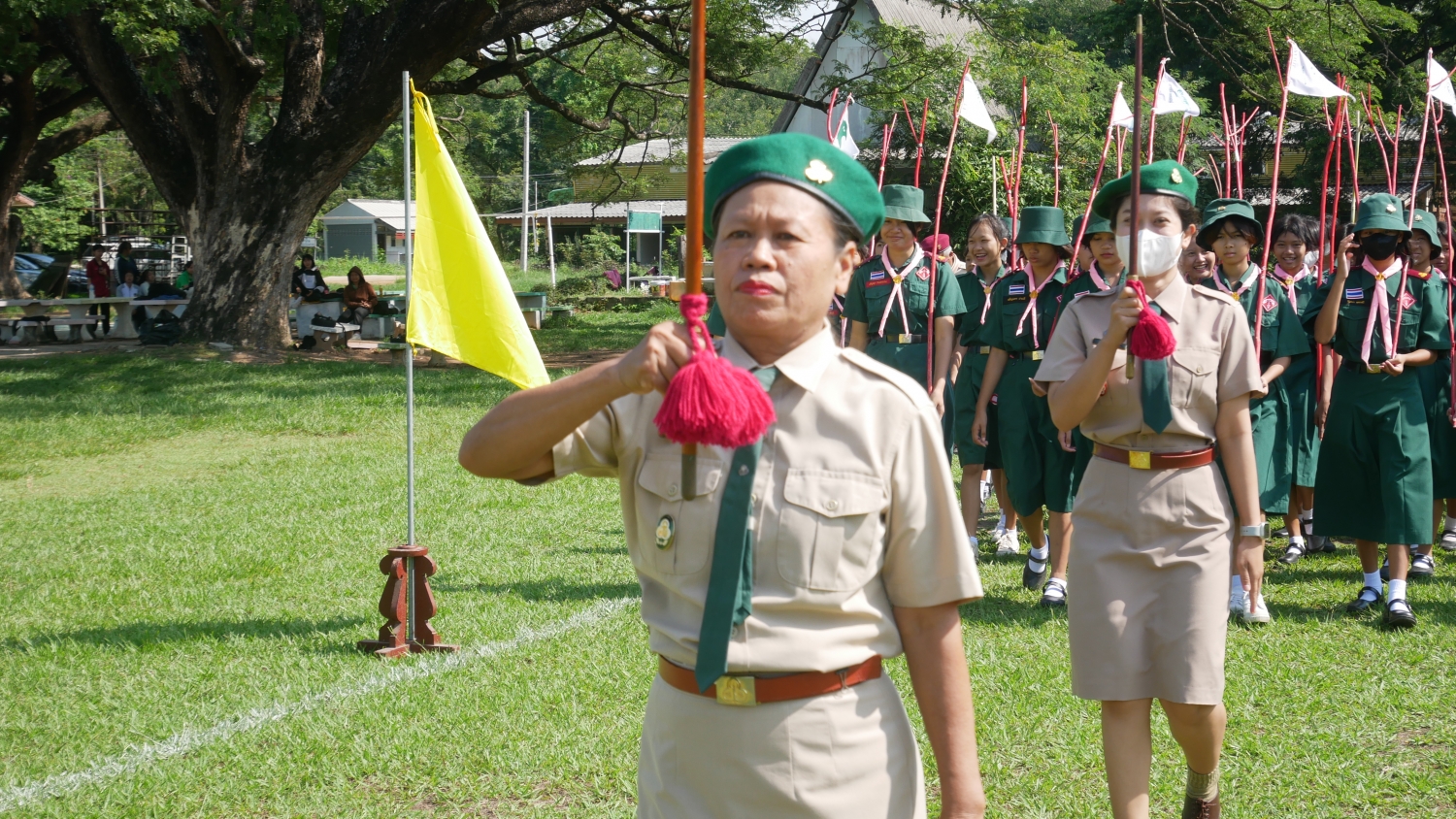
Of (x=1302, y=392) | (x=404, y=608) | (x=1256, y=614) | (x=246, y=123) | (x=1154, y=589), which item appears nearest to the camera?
(x=1154, y=589)

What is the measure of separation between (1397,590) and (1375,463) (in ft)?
2.32

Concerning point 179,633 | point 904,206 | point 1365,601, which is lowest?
point 179,633

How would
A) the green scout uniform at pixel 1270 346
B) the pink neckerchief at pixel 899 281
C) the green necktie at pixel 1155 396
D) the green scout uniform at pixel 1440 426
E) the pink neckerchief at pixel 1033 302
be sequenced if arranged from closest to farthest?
the green necktie at pixel 1155 396 < the green scout uniform at pixel 1270 346 < the pink neckerchief at pixel 1033 302 < the pink neckerchief at pixel 899 281 < the green scout uniform at pixel 1440 426

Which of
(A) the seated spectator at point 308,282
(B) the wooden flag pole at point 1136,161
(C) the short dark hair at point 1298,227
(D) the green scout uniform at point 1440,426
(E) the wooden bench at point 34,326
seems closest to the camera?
(B) the wooden flag pole at point 1136,161

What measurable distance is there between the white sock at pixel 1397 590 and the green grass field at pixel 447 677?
Answer: 181mm

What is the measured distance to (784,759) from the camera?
6.61 ft

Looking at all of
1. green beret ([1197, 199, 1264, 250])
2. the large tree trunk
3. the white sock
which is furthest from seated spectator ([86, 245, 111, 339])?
the white sock

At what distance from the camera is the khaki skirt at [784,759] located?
202 cm

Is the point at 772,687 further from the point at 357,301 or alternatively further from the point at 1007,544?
the point at 357,301

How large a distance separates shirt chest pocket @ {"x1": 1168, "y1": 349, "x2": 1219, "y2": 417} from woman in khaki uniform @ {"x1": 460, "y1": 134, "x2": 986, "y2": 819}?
191 cm

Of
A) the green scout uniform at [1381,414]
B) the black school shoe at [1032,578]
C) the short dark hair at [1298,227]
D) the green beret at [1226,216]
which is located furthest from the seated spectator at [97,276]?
the green scout uniform at [1381,414]

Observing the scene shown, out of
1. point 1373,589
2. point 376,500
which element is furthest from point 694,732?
point 376,500

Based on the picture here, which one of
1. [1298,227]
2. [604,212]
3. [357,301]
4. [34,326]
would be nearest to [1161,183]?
[1298,227]

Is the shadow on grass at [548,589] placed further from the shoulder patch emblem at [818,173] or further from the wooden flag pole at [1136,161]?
the shoulder patch emblem at [818,173]
